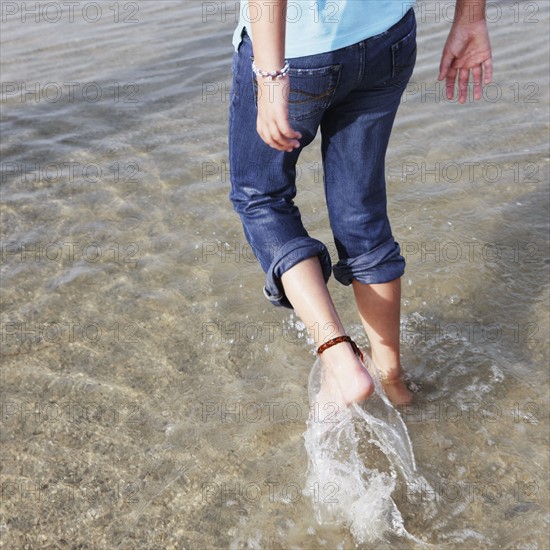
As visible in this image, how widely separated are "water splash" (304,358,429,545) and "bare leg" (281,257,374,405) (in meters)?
0.15

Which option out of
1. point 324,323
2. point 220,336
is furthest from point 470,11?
point 220,336

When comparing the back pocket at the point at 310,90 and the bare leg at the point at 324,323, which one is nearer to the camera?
the back pocket at the point at 310,90

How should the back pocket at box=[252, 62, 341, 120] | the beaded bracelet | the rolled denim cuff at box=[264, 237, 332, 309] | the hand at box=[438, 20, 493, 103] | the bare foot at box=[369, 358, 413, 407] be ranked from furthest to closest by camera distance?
the bare foot at box=[369, 358, 413, 407], the hand at box=[438, 20, 493, 103], the rolled denim cuff at box=[264, 237, 332, 309], the back pocket at box=[252, 62, 341, 120], the beaded bracelet

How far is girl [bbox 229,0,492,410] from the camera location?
1.94m

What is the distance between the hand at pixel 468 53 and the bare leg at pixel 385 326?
2.25ft

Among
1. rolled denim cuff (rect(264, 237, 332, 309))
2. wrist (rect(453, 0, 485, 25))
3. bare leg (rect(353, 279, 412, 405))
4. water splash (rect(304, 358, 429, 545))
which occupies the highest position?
wrist (rect(453, 0, 485, 25))

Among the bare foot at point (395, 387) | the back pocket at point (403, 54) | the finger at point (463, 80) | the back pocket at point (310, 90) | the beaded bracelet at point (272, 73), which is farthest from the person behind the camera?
the bare foot at point (395, 387)

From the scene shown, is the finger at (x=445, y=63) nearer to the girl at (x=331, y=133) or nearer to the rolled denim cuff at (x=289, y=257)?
the girl at (x=331, y=133)

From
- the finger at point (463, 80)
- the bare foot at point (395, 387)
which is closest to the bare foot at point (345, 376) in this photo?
the bare foot at point (395, 387)

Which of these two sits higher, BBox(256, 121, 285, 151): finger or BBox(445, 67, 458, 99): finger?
BBox(256, 121, 285, 151): finger

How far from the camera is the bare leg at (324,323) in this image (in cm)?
214

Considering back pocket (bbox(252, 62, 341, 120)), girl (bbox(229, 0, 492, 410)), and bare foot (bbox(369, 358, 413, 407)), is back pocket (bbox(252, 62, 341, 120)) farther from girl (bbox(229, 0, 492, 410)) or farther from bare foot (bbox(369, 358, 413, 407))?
bare foot (bbox(369, 358, 413, 407))

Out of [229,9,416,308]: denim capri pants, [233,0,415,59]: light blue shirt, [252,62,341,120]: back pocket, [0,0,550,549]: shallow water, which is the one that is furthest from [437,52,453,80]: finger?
[0,0,550,549]: shallow water

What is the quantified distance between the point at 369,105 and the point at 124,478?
4.57 ft
